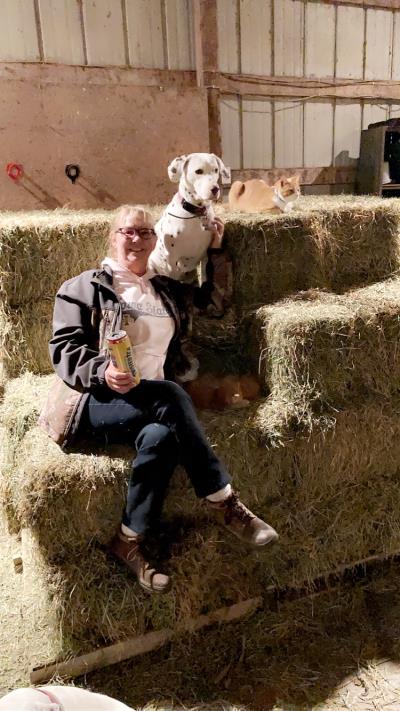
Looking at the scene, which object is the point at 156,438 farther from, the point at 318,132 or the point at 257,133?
the point at 318,132

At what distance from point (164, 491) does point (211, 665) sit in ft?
2.37

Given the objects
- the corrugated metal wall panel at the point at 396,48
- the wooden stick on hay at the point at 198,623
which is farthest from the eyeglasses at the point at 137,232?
the corrugated metal wall panel at the point at 396,48

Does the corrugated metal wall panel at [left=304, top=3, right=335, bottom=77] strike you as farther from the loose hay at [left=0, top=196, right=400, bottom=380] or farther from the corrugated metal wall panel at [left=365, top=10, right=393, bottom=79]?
the loose hay at [left=0, top=196, right=400, bottom=380]

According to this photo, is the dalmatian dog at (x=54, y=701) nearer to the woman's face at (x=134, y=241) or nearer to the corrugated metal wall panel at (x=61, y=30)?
the woman's face at (x=134, y=241)

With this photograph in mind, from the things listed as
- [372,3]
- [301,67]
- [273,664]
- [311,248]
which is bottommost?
[273,664]

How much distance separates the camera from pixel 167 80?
4.67 meters

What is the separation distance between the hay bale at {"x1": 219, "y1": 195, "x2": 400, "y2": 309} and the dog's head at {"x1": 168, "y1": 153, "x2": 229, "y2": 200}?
35 cm

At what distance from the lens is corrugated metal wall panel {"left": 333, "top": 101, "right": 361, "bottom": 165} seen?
568 centimetres

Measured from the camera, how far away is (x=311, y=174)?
563 cm

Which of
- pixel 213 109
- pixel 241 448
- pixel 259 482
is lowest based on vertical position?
pixel 259 482

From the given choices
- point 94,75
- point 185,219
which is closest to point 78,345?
point 185,219

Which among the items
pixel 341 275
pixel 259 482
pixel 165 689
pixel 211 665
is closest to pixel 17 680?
pixel 165 689

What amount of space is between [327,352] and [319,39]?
14.1ft

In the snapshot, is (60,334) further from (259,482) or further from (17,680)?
(17,680)
